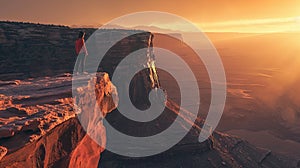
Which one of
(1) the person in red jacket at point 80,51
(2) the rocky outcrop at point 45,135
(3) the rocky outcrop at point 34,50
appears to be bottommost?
(2) the rocky outcrop at point 45,135

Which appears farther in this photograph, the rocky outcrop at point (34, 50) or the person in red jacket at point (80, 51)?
the rocky outcrop at point (34, 50)

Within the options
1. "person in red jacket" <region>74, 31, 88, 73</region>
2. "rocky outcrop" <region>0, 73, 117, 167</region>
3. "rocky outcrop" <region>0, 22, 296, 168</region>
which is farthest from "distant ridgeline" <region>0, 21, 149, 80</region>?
"rocky outcrop" <region>0, 73, 117, 167</region>

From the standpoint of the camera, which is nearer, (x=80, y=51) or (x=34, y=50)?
(x=80, y=51)

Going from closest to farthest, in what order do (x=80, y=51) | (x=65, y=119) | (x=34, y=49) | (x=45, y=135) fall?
(x=45, y=135) < (x=65, y=119) < (x=80, y=51) < (x=34, y=49)

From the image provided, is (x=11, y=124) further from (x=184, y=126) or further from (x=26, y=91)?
(x=184, y=126)

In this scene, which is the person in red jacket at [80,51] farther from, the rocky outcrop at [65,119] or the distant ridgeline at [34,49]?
the distant ridgeline at [34,49]

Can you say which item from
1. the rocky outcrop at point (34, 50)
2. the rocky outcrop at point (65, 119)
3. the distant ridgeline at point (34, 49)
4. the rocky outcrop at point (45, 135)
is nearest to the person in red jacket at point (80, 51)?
the rocky outcrop at point (65, 119)

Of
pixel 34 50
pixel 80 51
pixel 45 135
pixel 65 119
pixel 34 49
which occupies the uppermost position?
pixel 34 49

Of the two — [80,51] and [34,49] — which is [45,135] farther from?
[34,49]

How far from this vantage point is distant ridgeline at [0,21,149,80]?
27.5 meters

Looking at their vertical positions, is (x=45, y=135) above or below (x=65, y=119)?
below

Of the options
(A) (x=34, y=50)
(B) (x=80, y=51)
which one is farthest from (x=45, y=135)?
(A) (x=34, y=50)

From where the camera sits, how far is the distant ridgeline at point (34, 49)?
27.5 m

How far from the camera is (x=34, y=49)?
29812 mm
